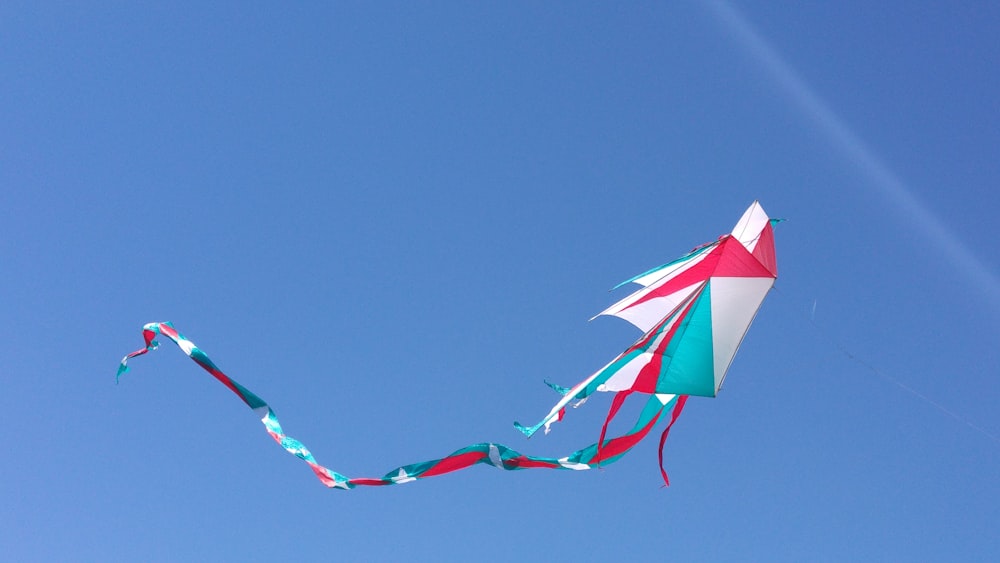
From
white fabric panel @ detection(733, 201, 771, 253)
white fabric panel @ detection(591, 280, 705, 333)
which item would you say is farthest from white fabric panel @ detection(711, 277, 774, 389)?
white fabric panel @ detection(733, 201, 771, 253)

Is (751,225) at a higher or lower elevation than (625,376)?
higher

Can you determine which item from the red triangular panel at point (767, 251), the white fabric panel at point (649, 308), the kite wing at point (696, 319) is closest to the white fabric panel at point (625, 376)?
the kite wing at point (696, 319)

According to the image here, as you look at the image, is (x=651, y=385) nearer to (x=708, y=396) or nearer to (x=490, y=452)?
(x=708, y=396)

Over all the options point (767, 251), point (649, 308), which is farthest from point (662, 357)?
point (767, 251)

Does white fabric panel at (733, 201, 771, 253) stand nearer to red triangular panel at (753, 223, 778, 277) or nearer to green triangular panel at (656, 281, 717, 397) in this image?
red triangular panel at (753, 223, 778, 277)

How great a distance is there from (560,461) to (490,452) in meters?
0.93

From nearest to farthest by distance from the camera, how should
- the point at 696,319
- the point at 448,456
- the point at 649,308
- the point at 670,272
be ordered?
1. the point at 448,456
2. the point at 696,319
3. the point at 649,308
4. the point at 670,272

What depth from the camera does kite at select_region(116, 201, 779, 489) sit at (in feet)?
39.0

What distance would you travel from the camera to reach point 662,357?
1266 centimetres

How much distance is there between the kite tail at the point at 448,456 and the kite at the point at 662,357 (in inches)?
0.5

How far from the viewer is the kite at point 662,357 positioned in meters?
11.9

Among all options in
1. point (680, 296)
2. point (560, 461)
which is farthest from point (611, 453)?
point (680, 296)

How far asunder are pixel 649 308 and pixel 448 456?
3996 mm

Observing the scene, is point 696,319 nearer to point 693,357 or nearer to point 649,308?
point 693,357
